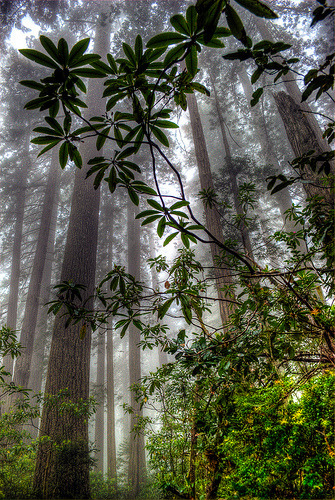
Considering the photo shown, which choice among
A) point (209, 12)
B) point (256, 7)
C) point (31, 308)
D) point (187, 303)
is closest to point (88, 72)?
point (209, 12)

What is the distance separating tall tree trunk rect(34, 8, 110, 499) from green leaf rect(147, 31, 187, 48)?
2104mm

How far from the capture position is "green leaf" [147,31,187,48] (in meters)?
0.96

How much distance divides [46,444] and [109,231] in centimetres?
1002

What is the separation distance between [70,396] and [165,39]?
15.9ft

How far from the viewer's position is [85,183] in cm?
640

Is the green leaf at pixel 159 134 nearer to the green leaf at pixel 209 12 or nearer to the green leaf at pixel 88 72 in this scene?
the green leaf at pixel 88 72

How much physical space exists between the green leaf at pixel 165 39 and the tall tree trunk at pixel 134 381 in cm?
497

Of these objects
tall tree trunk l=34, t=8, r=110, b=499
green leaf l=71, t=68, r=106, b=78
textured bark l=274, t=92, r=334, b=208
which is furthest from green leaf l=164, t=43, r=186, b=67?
textured bark l=274, t=92, r=334, b=208

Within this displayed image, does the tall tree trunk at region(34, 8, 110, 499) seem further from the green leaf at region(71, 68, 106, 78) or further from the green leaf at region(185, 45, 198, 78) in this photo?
the green leaf at region(185, 45, 198, 78)

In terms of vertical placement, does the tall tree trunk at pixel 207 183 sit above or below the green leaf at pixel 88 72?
above

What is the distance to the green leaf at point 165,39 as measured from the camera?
0.96 meters

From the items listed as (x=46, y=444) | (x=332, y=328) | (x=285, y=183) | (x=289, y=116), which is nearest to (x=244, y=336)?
(x=332, y=328)

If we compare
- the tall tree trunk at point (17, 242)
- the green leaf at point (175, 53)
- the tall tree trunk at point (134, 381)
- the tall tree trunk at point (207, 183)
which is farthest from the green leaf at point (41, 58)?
the tall tree trunk at point (17, 242)

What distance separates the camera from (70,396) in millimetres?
4137
